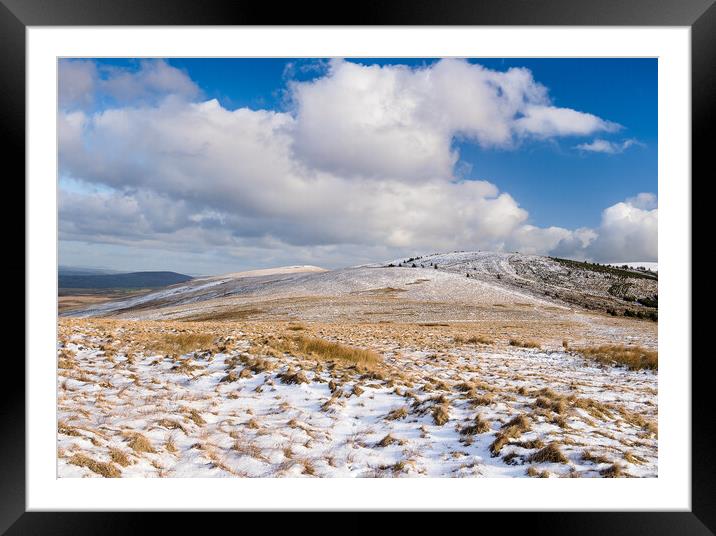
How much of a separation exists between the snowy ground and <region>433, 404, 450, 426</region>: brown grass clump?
2cm

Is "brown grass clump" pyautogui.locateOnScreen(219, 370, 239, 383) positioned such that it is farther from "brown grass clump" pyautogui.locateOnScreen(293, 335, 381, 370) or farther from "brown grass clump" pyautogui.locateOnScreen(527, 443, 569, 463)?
"brown grass clump" pyautogui.locateOnScreen(527, 443, 569, 463)

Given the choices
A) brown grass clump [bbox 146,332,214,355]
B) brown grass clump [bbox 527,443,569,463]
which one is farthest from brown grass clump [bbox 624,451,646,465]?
brown grass clump [bbox 146,332,214,355]

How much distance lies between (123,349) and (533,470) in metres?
8.03

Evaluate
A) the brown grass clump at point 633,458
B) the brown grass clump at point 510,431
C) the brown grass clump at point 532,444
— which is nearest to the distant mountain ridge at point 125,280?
the brown grass clump at point 510,431

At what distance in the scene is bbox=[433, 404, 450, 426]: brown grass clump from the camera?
4566 mm

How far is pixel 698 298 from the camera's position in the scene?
335 centimetres

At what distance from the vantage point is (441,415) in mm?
4664

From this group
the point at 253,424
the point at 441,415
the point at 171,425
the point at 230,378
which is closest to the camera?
the point at 171,425

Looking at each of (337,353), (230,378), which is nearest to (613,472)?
(230,378)

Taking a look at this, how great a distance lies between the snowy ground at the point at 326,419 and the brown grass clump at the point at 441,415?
0.06 feet

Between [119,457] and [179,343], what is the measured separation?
5.64m

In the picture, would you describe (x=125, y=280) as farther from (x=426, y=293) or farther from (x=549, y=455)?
(x=549, y=455)
